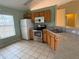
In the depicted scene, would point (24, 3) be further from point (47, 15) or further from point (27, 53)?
point (27, 53)

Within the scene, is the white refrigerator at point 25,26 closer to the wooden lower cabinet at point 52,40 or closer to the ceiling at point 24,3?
the ceiling at point 24,3

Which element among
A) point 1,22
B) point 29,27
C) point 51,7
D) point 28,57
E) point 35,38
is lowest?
point 28,57

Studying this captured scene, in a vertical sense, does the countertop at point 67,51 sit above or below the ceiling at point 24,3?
below

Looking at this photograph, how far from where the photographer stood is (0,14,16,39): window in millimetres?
4553

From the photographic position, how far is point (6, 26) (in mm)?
4934

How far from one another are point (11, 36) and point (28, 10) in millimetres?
2561

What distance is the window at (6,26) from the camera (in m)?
4.55

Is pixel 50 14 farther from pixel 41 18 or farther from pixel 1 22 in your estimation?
pixel 1 22

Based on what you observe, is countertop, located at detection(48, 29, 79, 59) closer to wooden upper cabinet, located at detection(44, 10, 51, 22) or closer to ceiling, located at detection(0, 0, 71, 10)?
ceiling, located at detection(0, 0, 71, 10)

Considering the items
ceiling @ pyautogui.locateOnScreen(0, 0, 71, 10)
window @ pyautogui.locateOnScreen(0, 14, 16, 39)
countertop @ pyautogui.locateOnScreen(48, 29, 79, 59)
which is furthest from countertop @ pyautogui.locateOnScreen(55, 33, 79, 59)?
window @ pyautogui.locateOnScreen(0, 14, 16, 39)

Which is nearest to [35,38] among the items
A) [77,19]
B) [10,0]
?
[10,0]

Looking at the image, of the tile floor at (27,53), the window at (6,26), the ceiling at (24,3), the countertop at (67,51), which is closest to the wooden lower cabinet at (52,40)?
the tile floor at (27,53)

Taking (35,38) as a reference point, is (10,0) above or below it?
above

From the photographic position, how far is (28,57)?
3.07 metres
